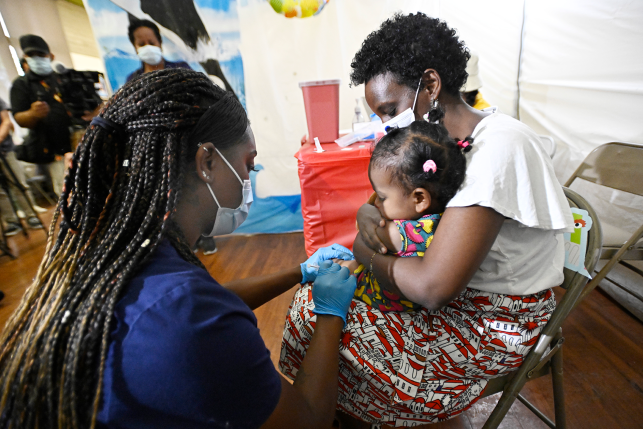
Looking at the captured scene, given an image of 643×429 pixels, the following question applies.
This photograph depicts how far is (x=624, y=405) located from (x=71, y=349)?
2.00m

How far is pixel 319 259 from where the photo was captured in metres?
1.31

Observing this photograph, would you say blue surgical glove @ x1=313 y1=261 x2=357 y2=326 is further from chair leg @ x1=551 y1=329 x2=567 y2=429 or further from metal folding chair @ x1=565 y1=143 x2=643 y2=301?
metal folding chair @ x1=565 y1=143 x2=643 y2=301

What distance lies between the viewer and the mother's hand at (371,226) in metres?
1.02

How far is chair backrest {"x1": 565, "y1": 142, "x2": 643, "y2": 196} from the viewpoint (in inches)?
58.4

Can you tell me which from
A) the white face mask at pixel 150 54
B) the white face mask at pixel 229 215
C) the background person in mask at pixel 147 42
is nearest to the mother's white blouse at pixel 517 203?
the white face mask at pixel 229 215

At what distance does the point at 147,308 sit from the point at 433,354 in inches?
29.4

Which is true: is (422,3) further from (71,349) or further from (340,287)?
(71,349)

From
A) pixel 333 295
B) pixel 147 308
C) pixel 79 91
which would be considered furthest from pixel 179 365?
pixel 79 91

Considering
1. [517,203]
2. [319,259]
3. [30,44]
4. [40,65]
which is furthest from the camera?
[40,65]

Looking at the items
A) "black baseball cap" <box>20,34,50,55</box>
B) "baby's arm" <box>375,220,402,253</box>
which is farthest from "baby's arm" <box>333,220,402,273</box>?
"black baseball cap" <box>20,34,50,55</box>

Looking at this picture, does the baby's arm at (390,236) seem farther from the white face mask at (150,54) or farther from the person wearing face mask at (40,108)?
the person wearing face mask at (40,108)

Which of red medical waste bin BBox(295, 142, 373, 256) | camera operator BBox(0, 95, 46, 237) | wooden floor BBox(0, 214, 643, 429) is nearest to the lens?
wooden floor BBox(0, 214, 643, 429)

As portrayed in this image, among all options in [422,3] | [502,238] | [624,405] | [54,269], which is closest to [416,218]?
[502,238]

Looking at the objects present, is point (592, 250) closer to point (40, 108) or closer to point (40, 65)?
point (40, 108)
